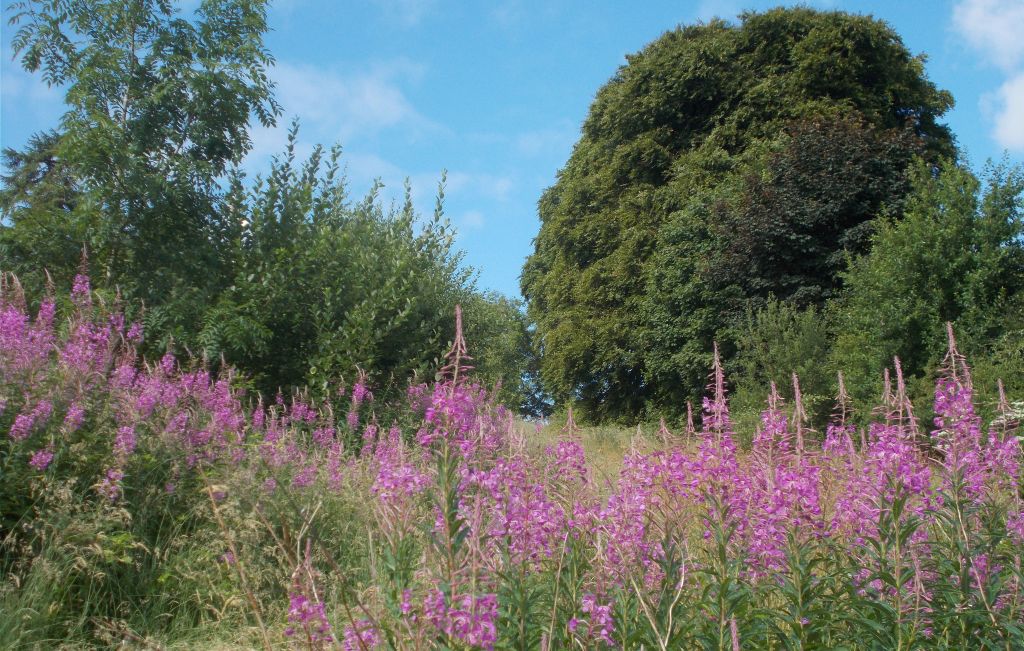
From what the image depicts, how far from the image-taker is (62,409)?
15.5 ft

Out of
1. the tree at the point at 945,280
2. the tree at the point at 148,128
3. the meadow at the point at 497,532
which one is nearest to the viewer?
the meadow at the point at 497,532

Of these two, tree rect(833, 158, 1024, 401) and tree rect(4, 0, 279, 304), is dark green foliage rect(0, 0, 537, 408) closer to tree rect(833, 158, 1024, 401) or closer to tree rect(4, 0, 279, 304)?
tree rect(4, 0, 279, 304)

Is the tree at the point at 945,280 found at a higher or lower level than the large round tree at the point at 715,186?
lower

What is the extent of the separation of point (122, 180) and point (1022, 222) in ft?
50.0

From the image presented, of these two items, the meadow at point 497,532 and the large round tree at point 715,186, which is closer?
the meadow at point 497,532

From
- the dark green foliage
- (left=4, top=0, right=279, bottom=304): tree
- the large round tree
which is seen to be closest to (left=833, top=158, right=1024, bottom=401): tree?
the large round tree

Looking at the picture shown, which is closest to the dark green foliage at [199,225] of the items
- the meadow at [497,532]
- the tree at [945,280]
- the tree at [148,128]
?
the tree at [148,128]

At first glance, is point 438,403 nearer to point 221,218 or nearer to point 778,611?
point 778,611

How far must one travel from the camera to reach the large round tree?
17672mm

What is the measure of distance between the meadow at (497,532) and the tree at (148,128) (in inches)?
145

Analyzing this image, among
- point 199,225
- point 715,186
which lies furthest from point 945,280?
point 199,225

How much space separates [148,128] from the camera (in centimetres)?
935

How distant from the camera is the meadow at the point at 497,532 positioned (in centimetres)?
253

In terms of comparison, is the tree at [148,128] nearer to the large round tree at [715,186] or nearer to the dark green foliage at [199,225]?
the dark green foliage at [199,225]
